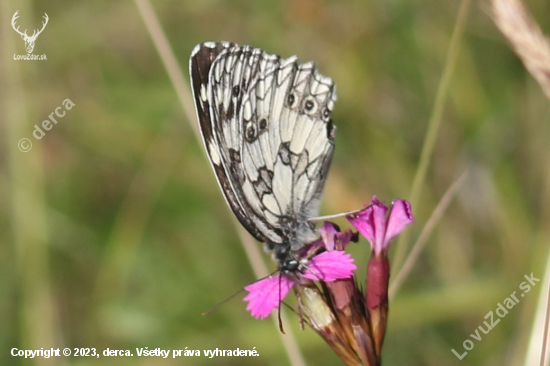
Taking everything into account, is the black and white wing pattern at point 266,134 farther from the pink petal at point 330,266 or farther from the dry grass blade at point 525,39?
the dry grass blade at point 525,39

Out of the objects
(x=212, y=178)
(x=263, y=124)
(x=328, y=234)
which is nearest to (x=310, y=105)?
(x=263, y=124)

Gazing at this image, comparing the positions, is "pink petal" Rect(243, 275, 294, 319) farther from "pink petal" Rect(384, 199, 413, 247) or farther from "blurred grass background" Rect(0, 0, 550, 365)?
"blurred grass background" Rect(0, 0, 550, 365)

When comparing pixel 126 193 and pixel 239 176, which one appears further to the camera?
pixel 126 193

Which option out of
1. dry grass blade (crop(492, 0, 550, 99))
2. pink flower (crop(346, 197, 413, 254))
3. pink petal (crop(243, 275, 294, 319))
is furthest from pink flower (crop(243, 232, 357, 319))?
dry grass blade (crop(492, 0, 550, 99))

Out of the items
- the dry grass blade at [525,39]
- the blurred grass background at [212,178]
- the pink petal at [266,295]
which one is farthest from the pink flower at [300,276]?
the blurred grass background at [212,178]

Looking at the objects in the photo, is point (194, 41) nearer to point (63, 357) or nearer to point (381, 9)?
point (381, 9)

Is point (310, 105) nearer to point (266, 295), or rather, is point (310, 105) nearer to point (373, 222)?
point (373, 222)

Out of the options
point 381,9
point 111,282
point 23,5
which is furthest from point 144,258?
point 381,9
